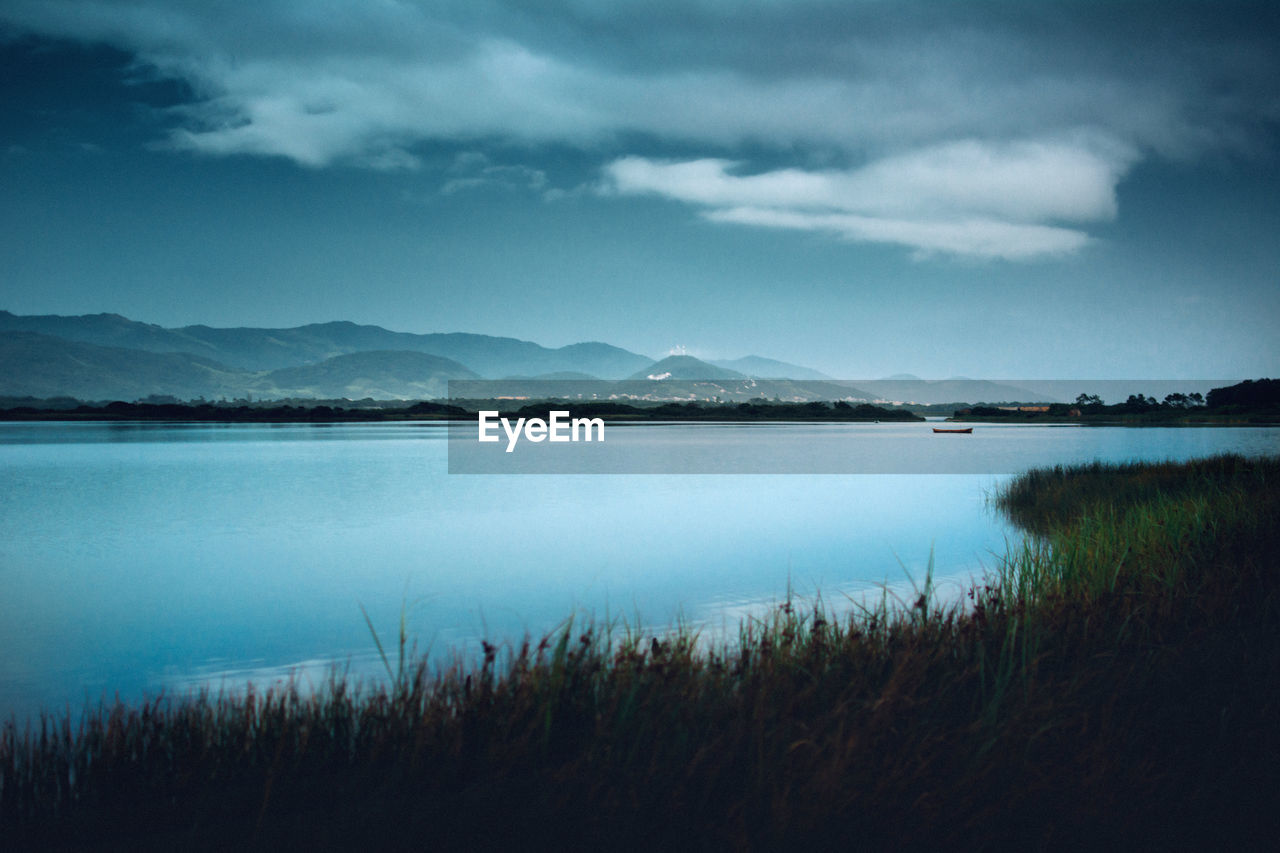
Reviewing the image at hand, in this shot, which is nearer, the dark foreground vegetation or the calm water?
the dark foreground vegetation

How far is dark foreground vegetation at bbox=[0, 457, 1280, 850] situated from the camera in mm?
3998

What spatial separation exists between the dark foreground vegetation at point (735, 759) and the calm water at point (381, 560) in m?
2.18

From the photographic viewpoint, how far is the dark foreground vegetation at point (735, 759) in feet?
13.1

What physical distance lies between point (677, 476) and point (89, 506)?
21.5m

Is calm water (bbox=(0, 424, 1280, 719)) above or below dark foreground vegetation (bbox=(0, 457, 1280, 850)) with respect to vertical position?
below

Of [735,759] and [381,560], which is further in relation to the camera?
[381,560]

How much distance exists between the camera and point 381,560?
15.9 metres

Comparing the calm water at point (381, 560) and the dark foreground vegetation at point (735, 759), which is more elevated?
the dark foreground vegetation at point (735, 759)

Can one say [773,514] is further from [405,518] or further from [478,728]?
[478,728]

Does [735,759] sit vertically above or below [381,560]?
above

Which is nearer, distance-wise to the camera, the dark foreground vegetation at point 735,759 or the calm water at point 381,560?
the dark foreground vegetation at point 735,759

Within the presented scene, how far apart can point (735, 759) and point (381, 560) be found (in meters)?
12.8

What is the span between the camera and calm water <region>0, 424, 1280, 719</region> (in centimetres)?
987

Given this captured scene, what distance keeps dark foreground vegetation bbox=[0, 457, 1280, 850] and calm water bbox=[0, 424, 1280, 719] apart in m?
2.18
